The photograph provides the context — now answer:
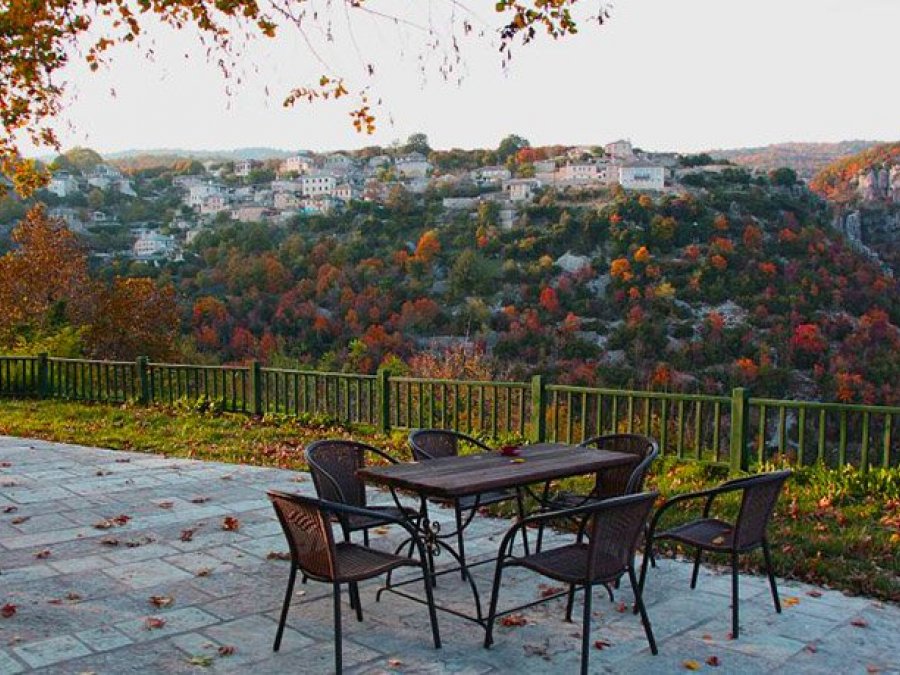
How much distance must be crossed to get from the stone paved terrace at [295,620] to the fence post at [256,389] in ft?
18.7

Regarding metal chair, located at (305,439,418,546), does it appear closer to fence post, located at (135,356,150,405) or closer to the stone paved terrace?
the stone paved terrace

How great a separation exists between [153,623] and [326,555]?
1.08m

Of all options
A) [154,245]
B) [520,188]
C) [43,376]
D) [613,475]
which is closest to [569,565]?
[613,475]

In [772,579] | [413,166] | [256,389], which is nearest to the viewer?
[772,579]

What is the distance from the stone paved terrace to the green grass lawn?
45cm

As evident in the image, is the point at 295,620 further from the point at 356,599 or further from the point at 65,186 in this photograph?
the point at 65,186

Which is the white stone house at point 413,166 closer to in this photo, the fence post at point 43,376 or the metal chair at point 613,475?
the fence post at point 43,376

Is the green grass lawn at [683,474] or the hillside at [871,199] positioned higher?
the hillside at [871,199]

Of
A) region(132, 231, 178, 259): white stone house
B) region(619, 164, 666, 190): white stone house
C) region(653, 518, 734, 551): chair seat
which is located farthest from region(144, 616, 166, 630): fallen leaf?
region(619, 164, 666, 190): white stone house

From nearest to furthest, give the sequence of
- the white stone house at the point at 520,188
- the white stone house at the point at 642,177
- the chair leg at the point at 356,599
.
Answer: the chair leg at the point at 356,599, the white stone house at the point at 642,177, the white stone house at the point at 520,188

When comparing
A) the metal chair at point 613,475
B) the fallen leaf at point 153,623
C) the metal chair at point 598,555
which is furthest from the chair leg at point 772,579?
the fallen leaf at point 153,623

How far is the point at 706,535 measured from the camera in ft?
14.2

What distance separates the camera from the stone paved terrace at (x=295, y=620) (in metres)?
3.69

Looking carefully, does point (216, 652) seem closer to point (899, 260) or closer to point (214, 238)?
point (214, 238)
